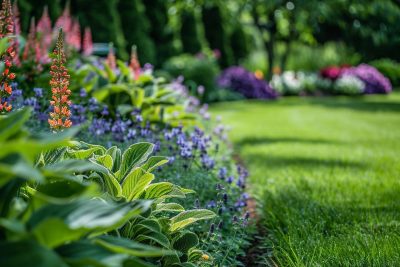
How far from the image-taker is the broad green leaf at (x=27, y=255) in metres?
1.33

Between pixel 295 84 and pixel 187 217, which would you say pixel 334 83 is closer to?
pixel 295 84

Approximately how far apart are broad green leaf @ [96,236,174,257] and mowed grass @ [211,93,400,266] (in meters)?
1.14

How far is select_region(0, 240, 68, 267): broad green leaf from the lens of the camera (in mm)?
1335

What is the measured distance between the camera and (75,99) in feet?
16.5

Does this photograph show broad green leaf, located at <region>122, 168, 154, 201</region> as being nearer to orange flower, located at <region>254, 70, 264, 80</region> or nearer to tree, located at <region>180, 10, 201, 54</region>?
tree, located at <region>180, 10, 201, 54</region>

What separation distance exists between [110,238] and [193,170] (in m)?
2.33

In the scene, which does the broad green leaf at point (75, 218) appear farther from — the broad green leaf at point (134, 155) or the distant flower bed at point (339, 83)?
the distant flower bed at point (339, 83)

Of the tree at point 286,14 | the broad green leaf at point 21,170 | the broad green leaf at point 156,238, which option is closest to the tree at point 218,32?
the tree at point 286,14

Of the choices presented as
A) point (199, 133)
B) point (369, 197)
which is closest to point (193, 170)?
point (199, 133)

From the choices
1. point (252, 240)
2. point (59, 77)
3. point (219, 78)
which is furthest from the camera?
point (219, 78)

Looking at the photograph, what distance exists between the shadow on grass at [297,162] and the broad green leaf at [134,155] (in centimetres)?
292

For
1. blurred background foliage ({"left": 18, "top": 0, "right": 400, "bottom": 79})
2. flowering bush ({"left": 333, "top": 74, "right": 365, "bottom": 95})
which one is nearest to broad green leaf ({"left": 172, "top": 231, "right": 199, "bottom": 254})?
blurred background foliage ({"left": 18, "top": 0, "right": 400, "bottom": 79})

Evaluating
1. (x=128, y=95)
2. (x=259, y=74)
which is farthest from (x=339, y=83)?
(x=128, y=95)

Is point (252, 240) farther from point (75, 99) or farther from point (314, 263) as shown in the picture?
point (75, 99)
